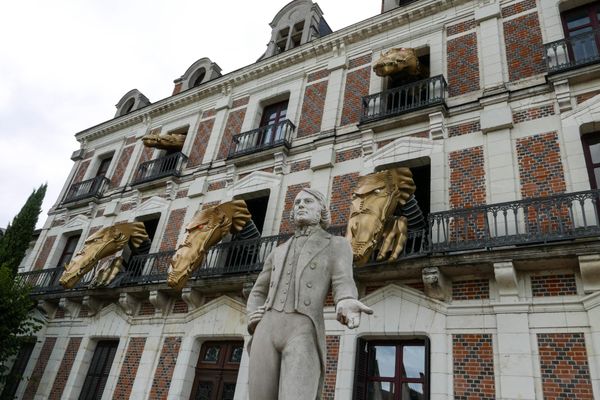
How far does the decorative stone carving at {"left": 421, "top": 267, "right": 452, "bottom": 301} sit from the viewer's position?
7113mm

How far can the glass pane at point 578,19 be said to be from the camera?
9.34 metres

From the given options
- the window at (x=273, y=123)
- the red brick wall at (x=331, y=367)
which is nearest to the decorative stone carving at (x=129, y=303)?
the window at (x=273, y=123)

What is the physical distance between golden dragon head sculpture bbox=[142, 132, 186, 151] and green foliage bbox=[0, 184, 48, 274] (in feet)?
17.9

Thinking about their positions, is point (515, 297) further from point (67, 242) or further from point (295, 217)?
point (67, 242)

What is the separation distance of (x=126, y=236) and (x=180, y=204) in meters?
1.81

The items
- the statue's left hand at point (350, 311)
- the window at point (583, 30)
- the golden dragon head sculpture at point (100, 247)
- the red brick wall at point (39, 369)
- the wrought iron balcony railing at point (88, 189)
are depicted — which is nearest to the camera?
the statue's left hand at point (350, 311)

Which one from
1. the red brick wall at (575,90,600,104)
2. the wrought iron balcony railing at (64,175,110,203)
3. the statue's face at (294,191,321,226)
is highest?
the wrought iron balcony railing at (64,175,110,203)

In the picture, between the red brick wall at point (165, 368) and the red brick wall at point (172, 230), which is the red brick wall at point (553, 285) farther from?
the red brick wall at point (172, 230)

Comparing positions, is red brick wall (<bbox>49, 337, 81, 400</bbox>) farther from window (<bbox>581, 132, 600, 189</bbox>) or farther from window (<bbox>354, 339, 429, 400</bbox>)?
window (<bbox>581, 132, 600, 189</bbox>)

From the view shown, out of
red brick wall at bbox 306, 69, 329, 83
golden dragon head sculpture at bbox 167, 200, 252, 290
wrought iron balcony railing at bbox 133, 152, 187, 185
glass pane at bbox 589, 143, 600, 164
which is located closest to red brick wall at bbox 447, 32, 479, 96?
glass pane at bbox 589, 143, 600, 164

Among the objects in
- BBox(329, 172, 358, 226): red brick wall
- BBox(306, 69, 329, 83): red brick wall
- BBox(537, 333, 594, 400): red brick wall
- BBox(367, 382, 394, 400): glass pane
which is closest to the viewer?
BBox(537, 333, 594, 400): red brick wall

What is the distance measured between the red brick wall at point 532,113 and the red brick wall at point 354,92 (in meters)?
3.71

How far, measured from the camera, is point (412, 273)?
7516 mm

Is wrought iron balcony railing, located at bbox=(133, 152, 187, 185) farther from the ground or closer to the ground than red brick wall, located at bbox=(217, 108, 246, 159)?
closer to the ground
